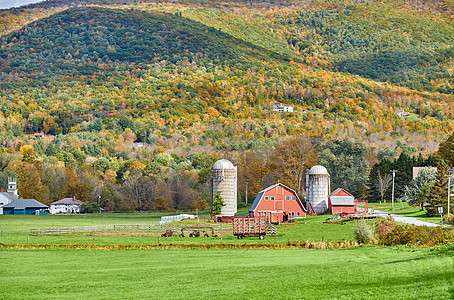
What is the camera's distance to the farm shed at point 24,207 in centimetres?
10859

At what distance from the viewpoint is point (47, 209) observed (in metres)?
115

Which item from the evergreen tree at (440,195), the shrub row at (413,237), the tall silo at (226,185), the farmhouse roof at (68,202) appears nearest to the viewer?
the shrub row at (413,237)

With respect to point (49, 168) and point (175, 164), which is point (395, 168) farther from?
point (49, 168)

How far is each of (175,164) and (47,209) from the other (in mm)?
41225

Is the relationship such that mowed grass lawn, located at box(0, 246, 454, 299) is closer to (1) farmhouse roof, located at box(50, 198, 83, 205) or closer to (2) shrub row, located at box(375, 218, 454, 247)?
(2) shrub row, located at box(375, 218, 454, 247)

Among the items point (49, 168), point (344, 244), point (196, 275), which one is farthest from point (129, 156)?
point (196, 275)

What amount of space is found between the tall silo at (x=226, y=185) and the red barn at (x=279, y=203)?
4724mm

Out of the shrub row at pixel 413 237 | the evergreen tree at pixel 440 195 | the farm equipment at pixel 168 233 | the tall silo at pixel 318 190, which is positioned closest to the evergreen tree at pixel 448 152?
the tall silo at pixel 318 190

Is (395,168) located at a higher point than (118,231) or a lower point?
higher

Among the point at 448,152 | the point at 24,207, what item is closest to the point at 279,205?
the point at 448,152

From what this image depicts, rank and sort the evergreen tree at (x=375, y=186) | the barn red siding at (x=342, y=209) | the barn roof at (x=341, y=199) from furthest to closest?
1. the evergreen tree at (x=375, y=186)
2. the barn roof at (x=341, y=199)
3. the barn red siding at (x=342, y=209)

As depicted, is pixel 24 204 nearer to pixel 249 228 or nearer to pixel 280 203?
pixel 280 203

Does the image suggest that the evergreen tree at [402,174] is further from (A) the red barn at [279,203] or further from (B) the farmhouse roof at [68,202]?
(B) the farmhouse roof at [68,202]

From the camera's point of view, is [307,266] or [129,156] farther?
[129,156]
